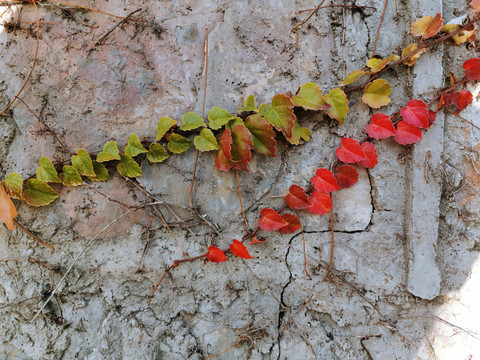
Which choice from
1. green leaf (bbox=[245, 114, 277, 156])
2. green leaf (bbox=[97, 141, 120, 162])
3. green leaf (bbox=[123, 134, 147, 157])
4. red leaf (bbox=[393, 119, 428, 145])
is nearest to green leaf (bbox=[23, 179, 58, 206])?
green leaf (bbox=[97, 141, 120, 162])

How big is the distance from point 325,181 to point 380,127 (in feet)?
1.00

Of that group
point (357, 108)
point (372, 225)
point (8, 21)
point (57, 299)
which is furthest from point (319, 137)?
point (8, 21)

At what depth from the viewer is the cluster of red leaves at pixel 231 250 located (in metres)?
1.32

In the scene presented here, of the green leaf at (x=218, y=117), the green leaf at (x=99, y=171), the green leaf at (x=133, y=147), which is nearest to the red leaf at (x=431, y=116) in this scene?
the green leaf at (x=218, y=117)

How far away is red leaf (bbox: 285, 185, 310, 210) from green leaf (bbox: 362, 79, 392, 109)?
452 mm

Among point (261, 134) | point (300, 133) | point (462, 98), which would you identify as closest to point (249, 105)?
point (261, 134)

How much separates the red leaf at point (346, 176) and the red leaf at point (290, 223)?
0.23 meters

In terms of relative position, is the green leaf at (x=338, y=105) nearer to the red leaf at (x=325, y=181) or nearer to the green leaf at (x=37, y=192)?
the red leaf at (x=325, y=181)

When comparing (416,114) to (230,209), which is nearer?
(416,114)

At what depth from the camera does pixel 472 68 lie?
1327 mm

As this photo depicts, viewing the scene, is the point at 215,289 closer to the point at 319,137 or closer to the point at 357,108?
the point at 319,137

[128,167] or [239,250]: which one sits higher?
[128,167]

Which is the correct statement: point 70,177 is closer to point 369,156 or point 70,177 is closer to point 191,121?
point 191,121

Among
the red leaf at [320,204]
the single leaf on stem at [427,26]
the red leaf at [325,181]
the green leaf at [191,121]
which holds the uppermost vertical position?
the single leaf on stem at [427,26]
